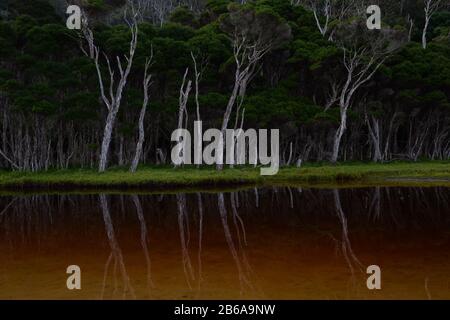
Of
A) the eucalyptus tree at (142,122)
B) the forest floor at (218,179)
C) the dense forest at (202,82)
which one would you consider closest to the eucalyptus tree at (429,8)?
the dense forest at (202,82)

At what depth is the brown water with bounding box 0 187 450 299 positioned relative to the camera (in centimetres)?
875

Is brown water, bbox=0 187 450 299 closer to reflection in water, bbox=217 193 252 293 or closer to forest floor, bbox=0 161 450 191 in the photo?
reflection in water, bbox=217 193 252 293

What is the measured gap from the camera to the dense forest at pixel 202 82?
30.9m

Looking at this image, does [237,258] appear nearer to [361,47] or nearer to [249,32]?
[249,32]

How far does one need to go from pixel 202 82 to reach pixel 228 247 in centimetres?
2409

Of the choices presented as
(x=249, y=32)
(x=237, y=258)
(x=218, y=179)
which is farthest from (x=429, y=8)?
(x=237, y=258)

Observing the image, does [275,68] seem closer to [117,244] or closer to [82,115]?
[82,115]

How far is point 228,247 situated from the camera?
475 inches

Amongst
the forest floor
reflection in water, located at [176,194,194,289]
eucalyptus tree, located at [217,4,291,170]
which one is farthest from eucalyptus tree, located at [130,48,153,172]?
reflection in water, located at [176,194,194,289]

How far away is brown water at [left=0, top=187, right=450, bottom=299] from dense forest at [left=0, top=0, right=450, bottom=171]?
11.8m

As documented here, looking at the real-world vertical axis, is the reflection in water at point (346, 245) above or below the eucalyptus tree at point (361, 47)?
below

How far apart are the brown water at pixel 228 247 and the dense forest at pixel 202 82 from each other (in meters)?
11.8

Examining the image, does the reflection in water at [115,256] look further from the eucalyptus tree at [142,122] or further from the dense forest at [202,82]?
the dense forest at [202,82]

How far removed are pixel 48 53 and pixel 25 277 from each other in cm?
2454
